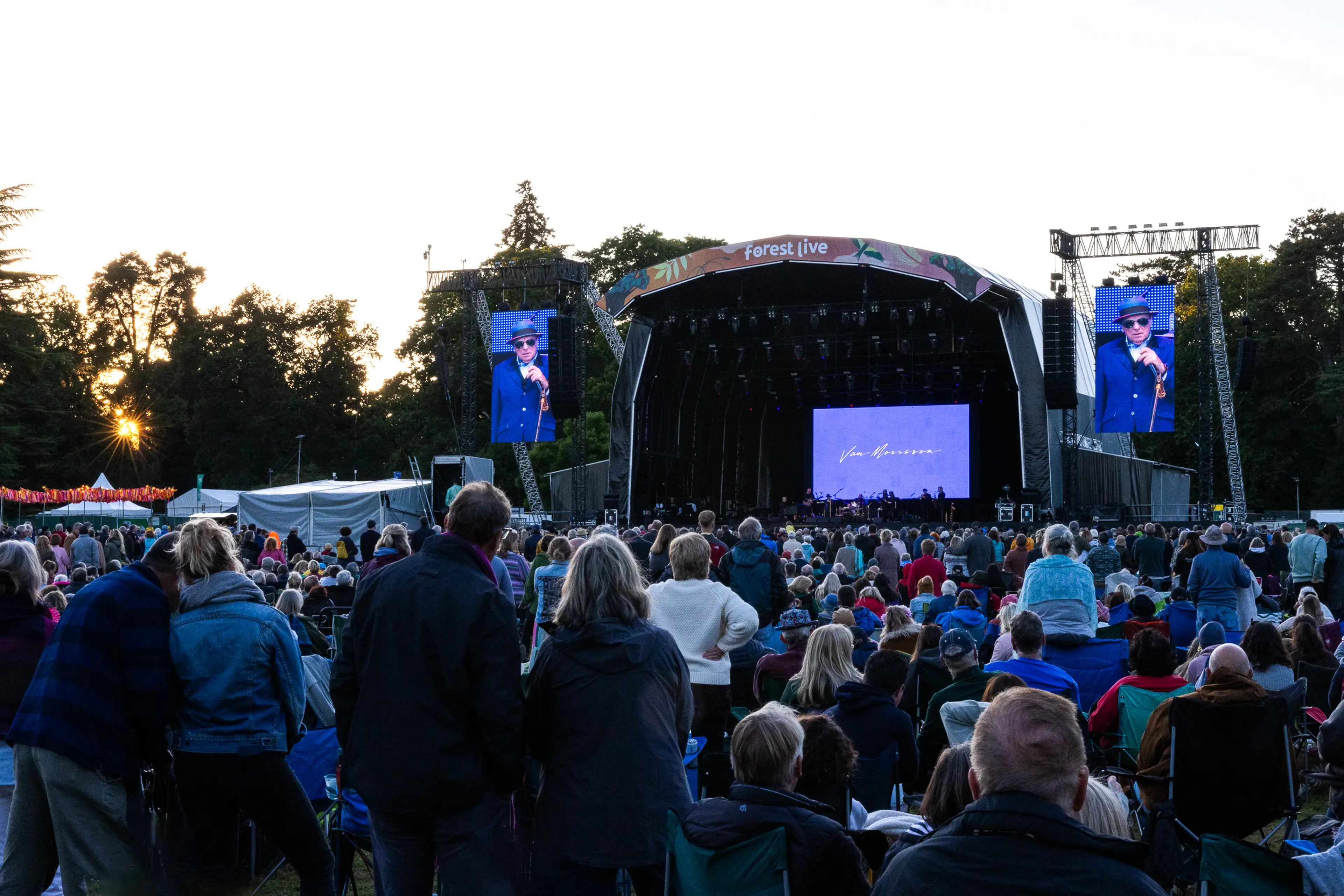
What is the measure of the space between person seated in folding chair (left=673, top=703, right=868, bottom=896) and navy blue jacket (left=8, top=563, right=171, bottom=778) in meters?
1.57

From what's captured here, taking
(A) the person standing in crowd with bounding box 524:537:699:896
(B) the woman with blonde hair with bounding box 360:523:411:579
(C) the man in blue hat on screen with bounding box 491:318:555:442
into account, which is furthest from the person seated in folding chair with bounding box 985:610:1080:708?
(C) the man in blue hat on screen with bounding box 491:318:555:442

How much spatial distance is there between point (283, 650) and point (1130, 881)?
2504 millimetres

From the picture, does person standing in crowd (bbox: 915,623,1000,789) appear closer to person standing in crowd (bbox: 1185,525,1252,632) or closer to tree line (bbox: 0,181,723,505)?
person standing in crowd (bbox: 1185,525,1252,632)

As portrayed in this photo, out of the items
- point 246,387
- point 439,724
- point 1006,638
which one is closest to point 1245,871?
point 439,724

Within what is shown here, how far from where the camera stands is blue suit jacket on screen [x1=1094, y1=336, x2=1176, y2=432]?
20.0m

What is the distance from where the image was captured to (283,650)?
11.2 feet

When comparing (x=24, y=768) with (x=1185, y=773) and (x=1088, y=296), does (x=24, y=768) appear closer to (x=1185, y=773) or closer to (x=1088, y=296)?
(x=1185, y=773)

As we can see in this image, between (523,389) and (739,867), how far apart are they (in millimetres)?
20647

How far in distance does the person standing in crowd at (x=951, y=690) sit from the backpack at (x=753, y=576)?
170 centimetres

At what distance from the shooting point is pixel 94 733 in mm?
3346

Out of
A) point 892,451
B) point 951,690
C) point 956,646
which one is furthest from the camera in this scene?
point 892,451

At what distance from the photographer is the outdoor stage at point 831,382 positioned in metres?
21.1

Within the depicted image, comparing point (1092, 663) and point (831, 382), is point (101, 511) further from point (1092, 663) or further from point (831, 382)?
point (1092, 663)

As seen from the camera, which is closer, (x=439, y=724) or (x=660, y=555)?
(x=439, y=724)
